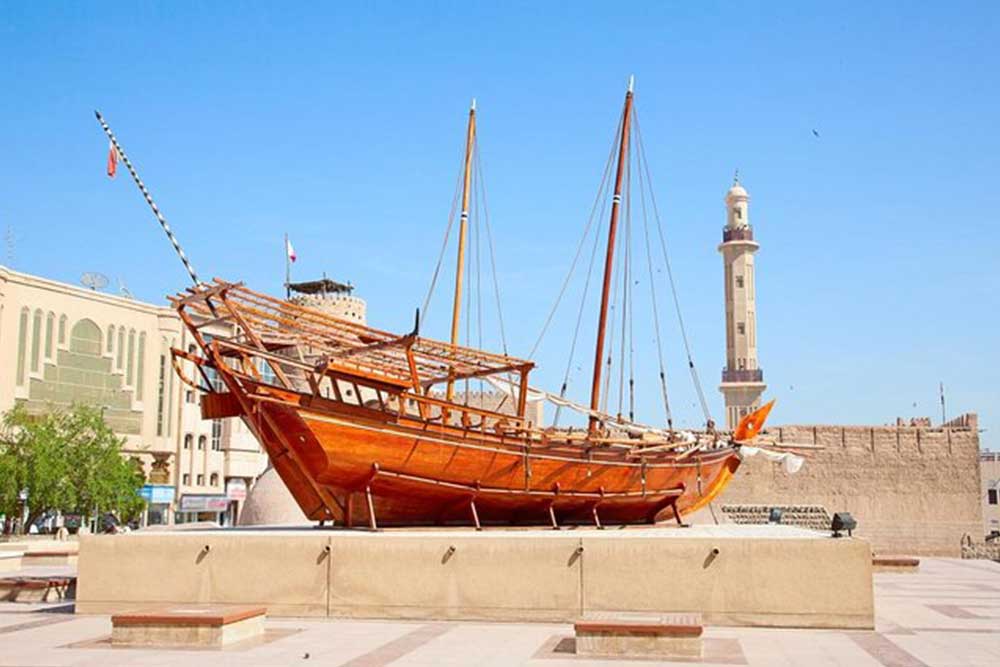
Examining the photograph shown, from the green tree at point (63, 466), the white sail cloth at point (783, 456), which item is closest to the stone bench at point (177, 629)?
the white sail cloth at point (783, 456)

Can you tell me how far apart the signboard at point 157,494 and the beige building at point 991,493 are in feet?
141

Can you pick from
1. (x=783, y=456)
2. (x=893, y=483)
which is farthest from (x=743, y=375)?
(x=783, y=456)

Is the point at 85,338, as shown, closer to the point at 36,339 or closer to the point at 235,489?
the point at 36,339

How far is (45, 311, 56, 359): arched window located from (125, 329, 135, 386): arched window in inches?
173

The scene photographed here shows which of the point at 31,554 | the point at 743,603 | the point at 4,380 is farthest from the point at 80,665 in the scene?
the point at 4,380

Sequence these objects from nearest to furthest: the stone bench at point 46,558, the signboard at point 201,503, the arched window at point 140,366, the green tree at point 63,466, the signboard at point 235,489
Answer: the stone bench at point 46,558
the green tree at point 63,466
the arched window at point 140,366
the signboard at point 201,503
the signboard at point 235,489

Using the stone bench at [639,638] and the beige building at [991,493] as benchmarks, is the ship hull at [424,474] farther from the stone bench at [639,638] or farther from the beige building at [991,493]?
the beige building at [991,493]

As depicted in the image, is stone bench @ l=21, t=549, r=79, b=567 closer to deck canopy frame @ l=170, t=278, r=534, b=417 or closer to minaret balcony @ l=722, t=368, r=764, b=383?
deck canopy frame @ l=170, t=278, r=534, b=417

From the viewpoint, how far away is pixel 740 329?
179 feet

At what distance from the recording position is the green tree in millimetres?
39938

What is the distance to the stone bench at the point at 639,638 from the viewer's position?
38.5 feet

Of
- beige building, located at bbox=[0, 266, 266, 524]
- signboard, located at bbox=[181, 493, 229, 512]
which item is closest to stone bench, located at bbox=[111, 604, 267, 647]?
beige building, located at bbox=[0, 266, 266, 524]

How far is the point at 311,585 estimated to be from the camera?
15.5 meters

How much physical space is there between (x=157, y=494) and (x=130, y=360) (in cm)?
633
